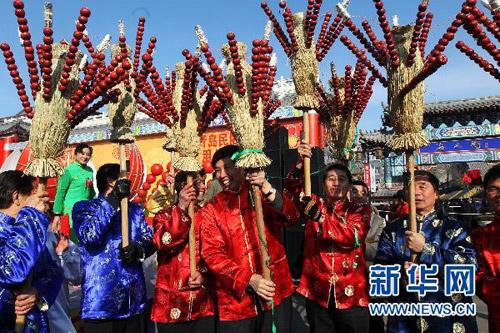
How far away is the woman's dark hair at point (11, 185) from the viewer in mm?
2229

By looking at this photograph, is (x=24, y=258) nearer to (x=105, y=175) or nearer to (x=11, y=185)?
(x=11, y=185)

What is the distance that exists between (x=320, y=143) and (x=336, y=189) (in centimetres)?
775

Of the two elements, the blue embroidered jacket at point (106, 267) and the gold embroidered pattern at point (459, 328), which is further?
the blue embroidered jacket at point (106, 267)

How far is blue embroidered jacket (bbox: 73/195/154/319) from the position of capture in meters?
2.66

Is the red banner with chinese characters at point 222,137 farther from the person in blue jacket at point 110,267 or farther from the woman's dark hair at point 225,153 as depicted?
the person in blue jacket at point 110,267

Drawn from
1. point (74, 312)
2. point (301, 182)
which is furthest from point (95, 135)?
point (301, 182)

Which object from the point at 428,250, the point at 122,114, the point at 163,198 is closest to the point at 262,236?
the point at 428,250

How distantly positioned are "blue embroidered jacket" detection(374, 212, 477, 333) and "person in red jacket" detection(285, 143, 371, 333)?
0.25 m

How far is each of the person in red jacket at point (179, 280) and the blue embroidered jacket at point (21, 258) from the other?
750mm

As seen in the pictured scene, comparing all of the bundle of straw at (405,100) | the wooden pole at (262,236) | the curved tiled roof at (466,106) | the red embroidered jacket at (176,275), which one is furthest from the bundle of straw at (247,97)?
the curved tiled roof at (466,106)

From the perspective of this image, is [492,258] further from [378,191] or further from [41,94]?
[378,191]

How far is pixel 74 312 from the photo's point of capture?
3.80 meters

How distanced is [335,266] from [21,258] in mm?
2006

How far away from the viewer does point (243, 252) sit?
2.58 m
